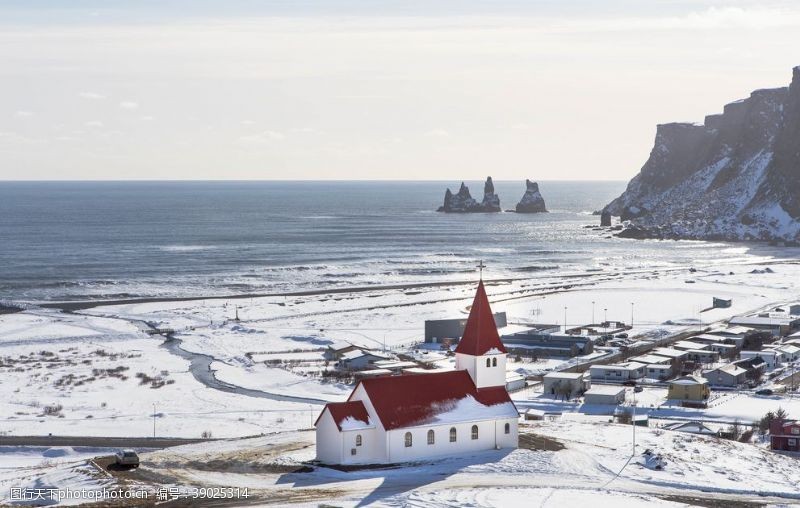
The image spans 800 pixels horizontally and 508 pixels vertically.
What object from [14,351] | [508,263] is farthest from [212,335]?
[508,263]

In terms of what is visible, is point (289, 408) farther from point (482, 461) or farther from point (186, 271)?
point (186, 271)

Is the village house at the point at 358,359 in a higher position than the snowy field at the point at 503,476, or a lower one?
lower

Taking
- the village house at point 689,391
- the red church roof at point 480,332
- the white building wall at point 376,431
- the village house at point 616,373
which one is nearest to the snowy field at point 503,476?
the white building wall at point 376,431

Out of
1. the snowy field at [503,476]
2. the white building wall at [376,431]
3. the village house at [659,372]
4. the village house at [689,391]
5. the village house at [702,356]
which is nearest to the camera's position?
the snowy field at [503,476]

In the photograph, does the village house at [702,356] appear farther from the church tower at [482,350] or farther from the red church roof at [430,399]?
the red church roof at [430,399]

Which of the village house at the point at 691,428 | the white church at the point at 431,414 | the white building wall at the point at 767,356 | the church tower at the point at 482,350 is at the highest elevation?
the church tower at the point at 482,350

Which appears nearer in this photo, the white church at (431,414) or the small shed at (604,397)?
the white church at (431,414)

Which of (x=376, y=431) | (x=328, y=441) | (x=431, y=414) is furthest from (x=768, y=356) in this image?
(x=328, y=441)
